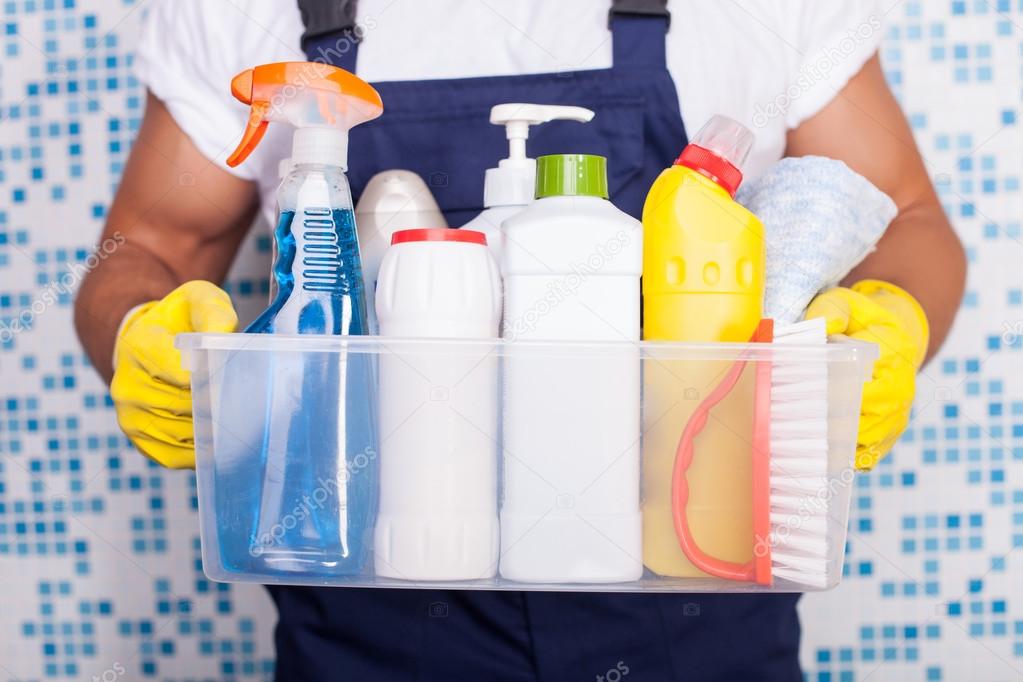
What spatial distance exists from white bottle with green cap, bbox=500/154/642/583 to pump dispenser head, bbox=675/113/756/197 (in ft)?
0.17

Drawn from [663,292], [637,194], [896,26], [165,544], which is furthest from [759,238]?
[165,544]

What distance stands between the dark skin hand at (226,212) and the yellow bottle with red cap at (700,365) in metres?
0.33

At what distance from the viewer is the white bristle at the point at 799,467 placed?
1.64 ft

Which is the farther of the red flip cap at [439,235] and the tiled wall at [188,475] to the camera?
the tiled wall at [188,475]

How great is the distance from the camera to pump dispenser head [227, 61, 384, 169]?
520 millimetres

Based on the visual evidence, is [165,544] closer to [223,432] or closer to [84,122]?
[84,122]

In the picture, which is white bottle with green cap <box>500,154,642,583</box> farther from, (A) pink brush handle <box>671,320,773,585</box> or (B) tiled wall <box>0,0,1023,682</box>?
(B) tiled wall <box>0,0,1023,682</box>

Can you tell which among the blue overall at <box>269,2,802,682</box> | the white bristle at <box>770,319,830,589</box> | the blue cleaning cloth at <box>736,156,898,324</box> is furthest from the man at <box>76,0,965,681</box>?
the white bristle at <box>770,319,830,589</box>

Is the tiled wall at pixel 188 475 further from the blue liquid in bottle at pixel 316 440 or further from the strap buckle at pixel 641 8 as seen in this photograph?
the blue liquid in bottle at pixel 316 440

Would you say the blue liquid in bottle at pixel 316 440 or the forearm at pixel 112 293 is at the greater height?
the forearm at pixel 112 293

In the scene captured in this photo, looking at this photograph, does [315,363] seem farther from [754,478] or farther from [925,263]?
[925,263]

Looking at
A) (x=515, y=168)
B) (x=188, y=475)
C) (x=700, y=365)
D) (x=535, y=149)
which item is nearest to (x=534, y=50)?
(x=535, y=149)

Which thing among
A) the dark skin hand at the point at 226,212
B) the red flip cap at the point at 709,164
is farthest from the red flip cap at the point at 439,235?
the dark skin hand at the point at 226,212

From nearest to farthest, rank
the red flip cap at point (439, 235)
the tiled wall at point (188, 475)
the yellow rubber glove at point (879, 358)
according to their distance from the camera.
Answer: the red flip cap at point (439, 235)
the yellow rubber glove at point (879, 358)
the tiled wall at point (188, 475)
